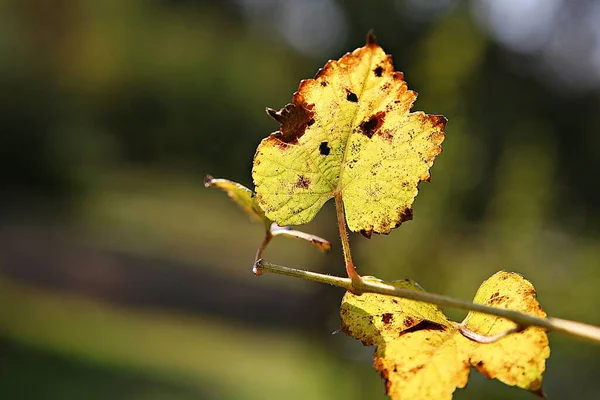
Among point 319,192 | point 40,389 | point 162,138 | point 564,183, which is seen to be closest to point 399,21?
point 564,183

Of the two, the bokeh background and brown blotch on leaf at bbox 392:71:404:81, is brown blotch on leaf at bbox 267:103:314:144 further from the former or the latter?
the bokeh background

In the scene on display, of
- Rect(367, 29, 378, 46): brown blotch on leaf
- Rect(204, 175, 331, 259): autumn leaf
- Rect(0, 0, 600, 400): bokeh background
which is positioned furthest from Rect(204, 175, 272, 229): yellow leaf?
Rect(0, 0, 600, 400): bokeh background

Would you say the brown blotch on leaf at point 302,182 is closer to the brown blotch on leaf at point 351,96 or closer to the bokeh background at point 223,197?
the brown blotch on leaf at point 351,96

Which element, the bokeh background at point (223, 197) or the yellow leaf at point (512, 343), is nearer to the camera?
the yellow leaf at point (512, 343)

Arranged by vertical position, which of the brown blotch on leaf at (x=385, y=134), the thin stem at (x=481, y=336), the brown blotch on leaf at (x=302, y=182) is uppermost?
the brown blotch on leaf at (x=385, y=134)

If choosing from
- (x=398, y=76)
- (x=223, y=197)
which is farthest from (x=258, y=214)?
(x=223, y=197)

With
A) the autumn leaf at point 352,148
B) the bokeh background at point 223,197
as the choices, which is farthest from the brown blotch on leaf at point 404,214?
the bokeh background at point 223,197

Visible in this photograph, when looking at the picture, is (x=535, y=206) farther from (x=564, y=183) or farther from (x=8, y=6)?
(x=8, y=6)
